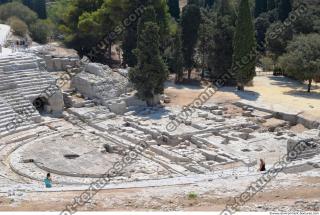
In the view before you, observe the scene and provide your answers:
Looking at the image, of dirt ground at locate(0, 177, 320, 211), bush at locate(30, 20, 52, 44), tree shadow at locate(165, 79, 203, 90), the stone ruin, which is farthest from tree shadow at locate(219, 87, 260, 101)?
bush at locate(30, 20, 52, 44)

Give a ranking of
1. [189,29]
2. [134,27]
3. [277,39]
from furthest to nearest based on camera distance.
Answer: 1. [277,39]
2. [189,29]
3. [134,27]

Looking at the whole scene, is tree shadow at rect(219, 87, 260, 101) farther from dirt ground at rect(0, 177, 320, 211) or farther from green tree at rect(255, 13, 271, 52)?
dirt ground at rect(0, 177, 320, 211)

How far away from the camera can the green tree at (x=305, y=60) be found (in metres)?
35.6

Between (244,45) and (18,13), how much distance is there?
25046mm

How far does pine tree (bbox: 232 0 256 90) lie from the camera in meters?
35.0

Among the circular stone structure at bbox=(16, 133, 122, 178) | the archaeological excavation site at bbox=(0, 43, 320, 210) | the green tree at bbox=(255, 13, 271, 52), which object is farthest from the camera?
the green tree at bbox=(255, 13, 271, 52)

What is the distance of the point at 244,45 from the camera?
115 feet

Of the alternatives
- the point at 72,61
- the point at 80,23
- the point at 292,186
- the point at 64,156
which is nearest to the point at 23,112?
the point at 64,156

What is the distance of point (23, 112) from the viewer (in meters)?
29.1

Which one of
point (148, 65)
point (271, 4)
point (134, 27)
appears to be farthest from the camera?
point (271, 4)

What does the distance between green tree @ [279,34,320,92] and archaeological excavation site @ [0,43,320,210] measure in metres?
5.50

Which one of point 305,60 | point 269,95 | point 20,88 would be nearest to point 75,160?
point 20,88

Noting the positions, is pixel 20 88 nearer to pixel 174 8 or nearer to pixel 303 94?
pixel 303 94

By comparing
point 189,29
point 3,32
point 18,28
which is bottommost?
point 189,29
